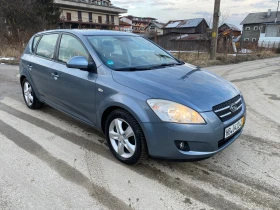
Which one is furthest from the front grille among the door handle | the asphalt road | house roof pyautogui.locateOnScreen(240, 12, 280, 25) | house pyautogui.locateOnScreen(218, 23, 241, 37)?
house roof pyautogui.locateOnScreen(240, 12, 280, 25)

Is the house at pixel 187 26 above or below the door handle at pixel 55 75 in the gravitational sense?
above

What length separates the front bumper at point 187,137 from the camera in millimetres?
2490

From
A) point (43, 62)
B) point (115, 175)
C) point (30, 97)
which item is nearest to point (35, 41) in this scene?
point (43, 62)

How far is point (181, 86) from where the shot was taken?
283cm

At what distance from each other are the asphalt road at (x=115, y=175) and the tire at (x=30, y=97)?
2.76ft

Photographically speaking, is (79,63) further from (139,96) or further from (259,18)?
(259,18)

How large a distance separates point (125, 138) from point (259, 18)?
65417mm

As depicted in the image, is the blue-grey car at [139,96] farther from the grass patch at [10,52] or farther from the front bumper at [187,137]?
the grass patch at [10,52]

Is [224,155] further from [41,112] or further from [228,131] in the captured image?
[41,112]

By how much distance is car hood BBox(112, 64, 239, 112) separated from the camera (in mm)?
2605

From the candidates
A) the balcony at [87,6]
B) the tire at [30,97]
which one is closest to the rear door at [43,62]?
the tire at [30,97]

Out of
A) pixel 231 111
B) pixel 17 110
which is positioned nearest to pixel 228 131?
pixel 231 111

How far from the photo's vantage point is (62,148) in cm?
346

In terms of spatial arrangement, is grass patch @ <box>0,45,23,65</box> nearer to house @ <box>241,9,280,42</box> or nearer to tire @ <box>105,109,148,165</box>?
tire @ <box>105,109,148,165</box>
